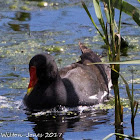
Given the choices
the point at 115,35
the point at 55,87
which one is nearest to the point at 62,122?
the point at 55,87

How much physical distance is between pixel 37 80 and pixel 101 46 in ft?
7.41

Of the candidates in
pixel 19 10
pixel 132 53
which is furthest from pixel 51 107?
pixel 19 10

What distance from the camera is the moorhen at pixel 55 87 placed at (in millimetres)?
6191

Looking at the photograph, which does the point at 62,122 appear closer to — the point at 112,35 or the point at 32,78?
the point at 32,78

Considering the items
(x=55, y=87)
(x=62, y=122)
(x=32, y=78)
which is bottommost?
(x=62, y=122)

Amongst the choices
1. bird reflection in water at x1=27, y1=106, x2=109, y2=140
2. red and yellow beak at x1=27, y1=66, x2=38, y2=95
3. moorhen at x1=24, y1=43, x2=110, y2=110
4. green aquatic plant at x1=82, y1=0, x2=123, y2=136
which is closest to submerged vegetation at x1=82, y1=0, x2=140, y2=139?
green aquatic plant at x1=82, y1=0, x2=123, y2=136

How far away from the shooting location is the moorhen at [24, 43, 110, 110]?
6.19 m

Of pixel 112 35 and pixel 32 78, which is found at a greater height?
pixel 112 35

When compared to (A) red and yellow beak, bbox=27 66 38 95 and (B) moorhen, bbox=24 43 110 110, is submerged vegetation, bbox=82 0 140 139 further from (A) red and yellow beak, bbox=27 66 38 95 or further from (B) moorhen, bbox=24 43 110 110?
(A) red and yellow beak, bbox=27 66 38 95

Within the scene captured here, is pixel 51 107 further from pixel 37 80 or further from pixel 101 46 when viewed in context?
pixel 101 46

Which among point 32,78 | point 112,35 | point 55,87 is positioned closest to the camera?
point 112,35

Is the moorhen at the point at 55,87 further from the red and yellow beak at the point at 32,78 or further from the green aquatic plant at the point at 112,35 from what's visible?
the green aquatic plant at the point at 112,35

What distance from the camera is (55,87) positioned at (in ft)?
20.8

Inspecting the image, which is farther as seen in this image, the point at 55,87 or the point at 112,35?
the point at 55,87
